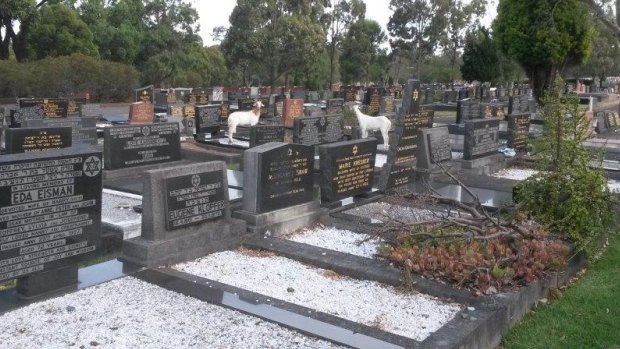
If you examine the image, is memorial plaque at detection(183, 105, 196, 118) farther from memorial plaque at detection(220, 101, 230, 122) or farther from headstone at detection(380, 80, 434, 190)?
headstone at detection(380, 80, 434, 190)

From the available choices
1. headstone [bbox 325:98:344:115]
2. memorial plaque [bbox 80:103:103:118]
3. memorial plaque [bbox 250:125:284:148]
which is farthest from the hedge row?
memorial plaque [bbox 250:125:284:148]

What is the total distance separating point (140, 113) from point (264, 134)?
787cm

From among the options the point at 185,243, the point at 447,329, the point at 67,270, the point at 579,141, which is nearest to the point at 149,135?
the point at 185,243

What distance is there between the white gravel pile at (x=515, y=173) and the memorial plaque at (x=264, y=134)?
486 cm

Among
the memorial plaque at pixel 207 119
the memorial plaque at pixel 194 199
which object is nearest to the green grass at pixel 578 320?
the memorial plaque at pixel 194 199

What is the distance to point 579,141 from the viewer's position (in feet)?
27.2

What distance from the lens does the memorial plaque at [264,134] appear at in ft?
46.9

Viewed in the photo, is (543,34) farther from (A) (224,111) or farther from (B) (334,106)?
(A) (224,111)

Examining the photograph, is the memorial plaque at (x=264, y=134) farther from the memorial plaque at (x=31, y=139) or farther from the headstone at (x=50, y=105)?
the headstone at (x=50, y=105)

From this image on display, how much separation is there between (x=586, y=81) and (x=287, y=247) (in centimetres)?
5533

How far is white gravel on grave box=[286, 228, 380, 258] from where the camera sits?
24.9 ft

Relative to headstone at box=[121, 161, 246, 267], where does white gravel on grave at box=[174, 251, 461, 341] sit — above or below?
below

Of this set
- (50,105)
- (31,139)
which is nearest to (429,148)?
(31,139)

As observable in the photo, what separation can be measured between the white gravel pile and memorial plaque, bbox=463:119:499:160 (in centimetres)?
51
